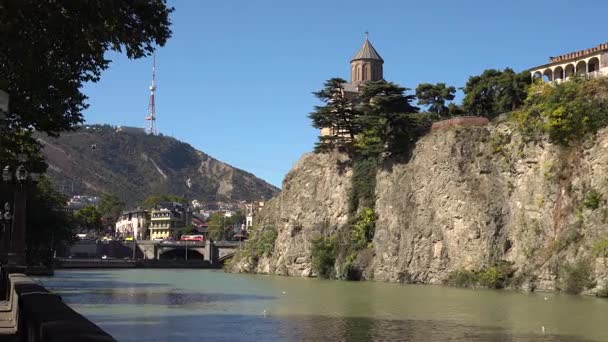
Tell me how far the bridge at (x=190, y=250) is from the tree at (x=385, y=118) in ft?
199

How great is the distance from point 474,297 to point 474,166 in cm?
1951

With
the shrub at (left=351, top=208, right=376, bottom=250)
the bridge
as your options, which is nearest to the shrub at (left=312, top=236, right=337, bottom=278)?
the shrub at (left=351, top=208, right=376, bottom=250)

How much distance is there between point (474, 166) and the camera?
61812 mm

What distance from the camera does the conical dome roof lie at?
371 feet

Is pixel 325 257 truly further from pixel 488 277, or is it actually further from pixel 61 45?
pixel 61 45

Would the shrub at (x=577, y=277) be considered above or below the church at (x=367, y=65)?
below

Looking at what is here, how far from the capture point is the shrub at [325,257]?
73.2m

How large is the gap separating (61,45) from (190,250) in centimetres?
12431

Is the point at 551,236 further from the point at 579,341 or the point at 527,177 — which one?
the point at 579,341

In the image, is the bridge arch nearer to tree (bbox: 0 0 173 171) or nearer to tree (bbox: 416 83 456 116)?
tree (bbox: 416 83 456 116)

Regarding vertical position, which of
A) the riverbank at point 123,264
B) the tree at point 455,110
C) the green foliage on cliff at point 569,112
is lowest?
the riverbank at point 123,264

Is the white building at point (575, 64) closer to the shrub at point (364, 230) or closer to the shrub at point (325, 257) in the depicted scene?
the shrub at point (364, 230)

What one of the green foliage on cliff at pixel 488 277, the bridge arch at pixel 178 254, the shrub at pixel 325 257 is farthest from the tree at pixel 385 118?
the bridge arch at pixel 178 254

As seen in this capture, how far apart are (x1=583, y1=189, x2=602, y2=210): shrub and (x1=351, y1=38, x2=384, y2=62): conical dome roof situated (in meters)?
67.3
